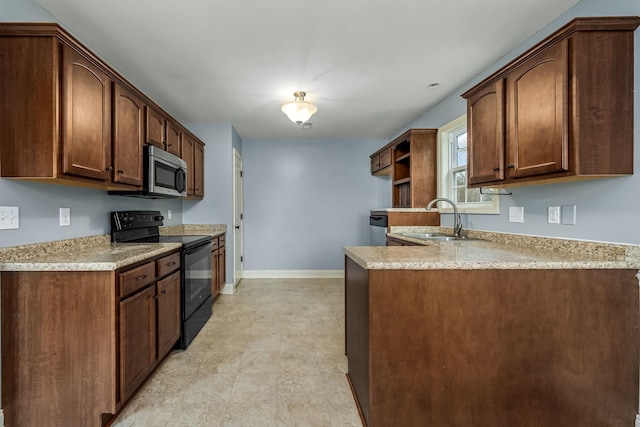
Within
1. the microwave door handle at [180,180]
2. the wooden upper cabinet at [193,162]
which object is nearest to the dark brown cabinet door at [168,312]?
the microwave door handle at [180,180]

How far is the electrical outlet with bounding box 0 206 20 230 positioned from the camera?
5.06 feet

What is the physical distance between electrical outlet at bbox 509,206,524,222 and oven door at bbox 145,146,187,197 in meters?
2.92

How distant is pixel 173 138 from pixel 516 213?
326cm

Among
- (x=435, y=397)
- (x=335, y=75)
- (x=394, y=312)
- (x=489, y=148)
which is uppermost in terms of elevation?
(x=335, y=75)

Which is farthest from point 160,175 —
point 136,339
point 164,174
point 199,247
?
point 136,339

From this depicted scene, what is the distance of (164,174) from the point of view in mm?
Result: 2695

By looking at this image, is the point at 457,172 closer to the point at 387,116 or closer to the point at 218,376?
the point at 387,116

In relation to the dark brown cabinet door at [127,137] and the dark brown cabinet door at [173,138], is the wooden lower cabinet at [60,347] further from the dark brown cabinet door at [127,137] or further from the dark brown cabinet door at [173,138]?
the dark brown cabinet door at [173,138]

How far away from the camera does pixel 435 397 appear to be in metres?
1.37

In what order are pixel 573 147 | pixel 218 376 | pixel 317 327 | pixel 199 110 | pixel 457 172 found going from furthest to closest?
pixel 199 110
pixel 457 172
pixel 317 327
pixel 218 376
pixel 573 147

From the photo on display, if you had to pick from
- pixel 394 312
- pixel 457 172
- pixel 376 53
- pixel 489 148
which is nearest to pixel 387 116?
pixel 457 172

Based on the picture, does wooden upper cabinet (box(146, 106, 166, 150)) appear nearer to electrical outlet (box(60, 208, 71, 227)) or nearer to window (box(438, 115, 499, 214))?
electrical outlet (box(60, 208, 71, 227))

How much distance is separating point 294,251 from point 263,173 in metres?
1.46

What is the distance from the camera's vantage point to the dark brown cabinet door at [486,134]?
→ 1.98 metres
